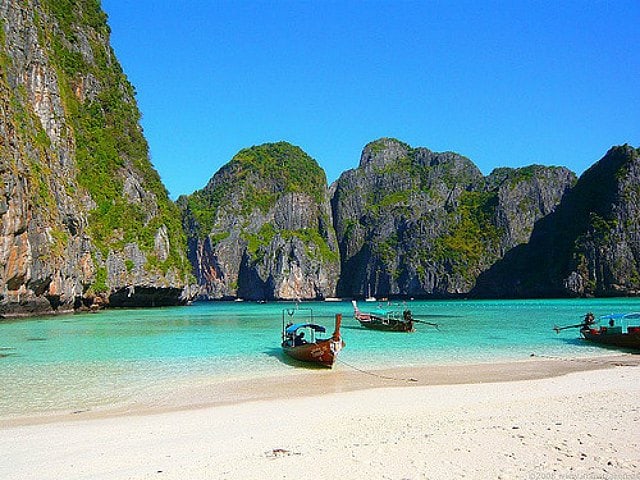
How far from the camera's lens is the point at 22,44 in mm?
40562

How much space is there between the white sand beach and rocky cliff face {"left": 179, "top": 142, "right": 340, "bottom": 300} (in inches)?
3891

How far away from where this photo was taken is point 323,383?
1252cm

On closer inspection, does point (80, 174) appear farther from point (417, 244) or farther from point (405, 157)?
point (405, 157)

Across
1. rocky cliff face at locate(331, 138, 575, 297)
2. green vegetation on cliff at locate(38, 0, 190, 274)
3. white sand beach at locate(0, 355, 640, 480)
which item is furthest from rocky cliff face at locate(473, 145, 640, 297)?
white sand beach at locate(0, 355, 640, 480)

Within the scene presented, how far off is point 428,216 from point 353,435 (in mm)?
119264

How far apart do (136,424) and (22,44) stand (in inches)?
1654

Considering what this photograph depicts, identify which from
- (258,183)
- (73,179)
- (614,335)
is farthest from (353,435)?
(258,183)

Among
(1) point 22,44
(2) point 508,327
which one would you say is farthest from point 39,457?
(1) point 22,44

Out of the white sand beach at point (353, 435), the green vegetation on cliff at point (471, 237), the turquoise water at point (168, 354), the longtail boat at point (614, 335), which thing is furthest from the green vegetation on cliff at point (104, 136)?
the green vegetation on cliff at point (471, 237)

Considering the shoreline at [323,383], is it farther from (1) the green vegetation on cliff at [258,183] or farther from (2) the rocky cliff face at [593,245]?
(1) the green vegetation on cliff at [258,183]

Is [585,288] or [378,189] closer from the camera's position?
[585,288]

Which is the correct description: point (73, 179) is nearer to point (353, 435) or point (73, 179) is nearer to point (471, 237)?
point (353, 435)

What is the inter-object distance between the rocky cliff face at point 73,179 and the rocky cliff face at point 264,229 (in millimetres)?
46843

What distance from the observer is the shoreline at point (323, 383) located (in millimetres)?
9586
